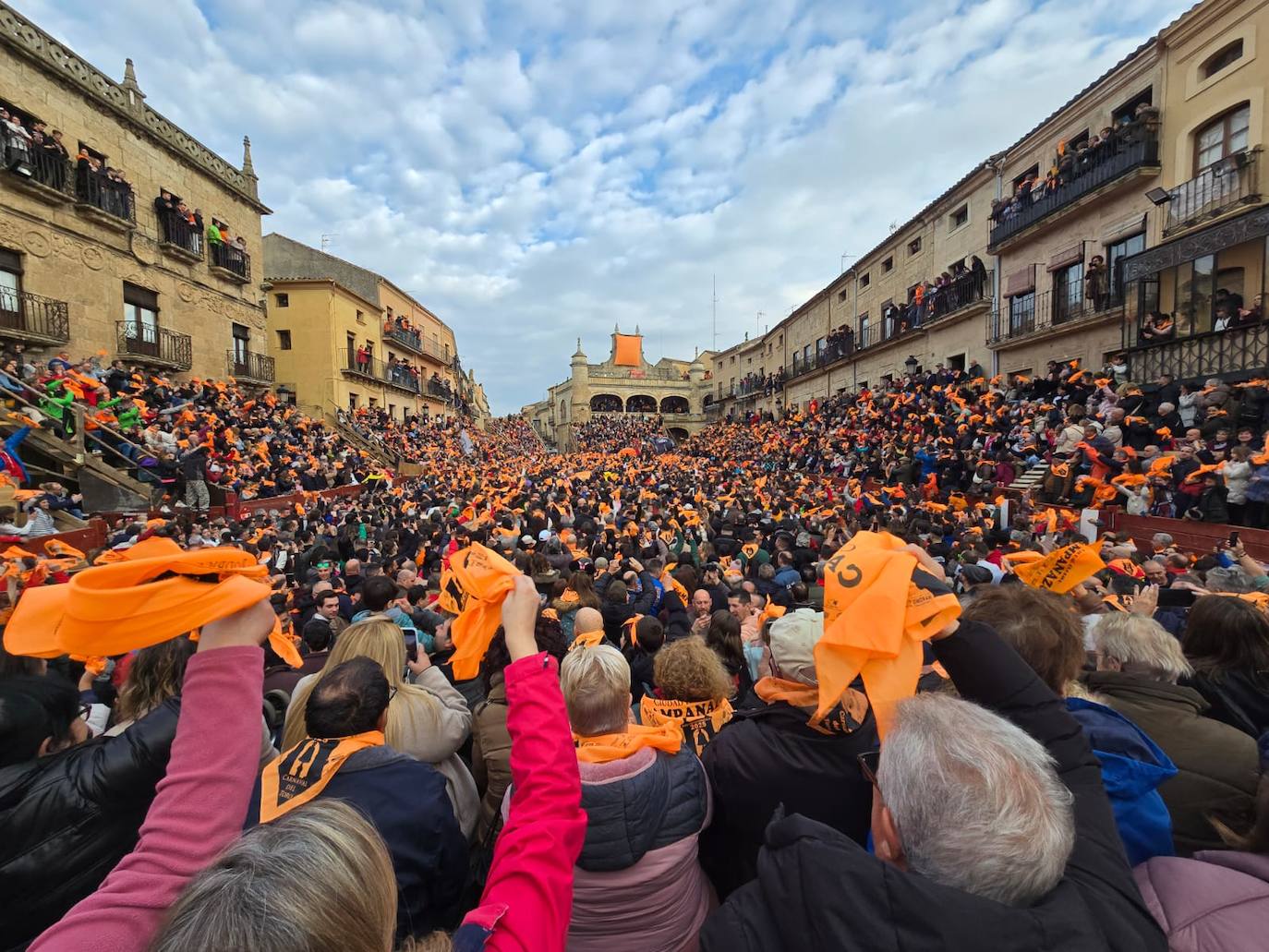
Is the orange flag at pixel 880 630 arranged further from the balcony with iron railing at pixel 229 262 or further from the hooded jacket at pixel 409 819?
the balcony with iron railing at pixel 229 262

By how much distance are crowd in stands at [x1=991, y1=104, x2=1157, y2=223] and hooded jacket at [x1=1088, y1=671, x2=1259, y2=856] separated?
19.7 meters

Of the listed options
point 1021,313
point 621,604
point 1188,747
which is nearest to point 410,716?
point 1188,747

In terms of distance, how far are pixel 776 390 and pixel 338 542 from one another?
35899 mm

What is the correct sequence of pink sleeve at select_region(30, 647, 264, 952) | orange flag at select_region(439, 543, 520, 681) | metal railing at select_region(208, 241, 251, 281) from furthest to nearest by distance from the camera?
metal railing at select_region(208, 241, 251, 281)
orange flag at select_region(439, 543, 520, 681)
pink sleeve at select_region(30, 647, 264, 952)

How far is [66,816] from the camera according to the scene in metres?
1.61

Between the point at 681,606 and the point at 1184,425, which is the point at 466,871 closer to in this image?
the point at 681,606

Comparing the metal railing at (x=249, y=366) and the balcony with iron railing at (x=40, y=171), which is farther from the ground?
the balcony with iron railing at (x=40, y=171)

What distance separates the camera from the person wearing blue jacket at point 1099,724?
5.82 feet

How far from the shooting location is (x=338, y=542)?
10000mm

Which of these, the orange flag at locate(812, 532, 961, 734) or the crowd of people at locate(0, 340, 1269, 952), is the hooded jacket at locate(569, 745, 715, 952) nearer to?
the crowd of people at locate(0, 340, 1269, 952)

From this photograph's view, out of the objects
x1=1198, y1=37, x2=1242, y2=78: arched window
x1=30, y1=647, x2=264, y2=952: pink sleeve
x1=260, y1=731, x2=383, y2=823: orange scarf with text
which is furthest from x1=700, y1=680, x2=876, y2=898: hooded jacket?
x1=1198, y1=37, x2=1242, y2=78: arched window

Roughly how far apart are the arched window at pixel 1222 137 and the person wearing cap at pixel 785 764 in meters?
19.0

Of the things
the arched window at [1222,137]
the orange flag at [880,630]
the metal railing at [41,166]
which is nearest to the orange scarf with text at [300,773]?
the orange flag at [880,630]

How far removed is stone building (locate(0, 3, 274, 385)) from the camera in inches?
586
